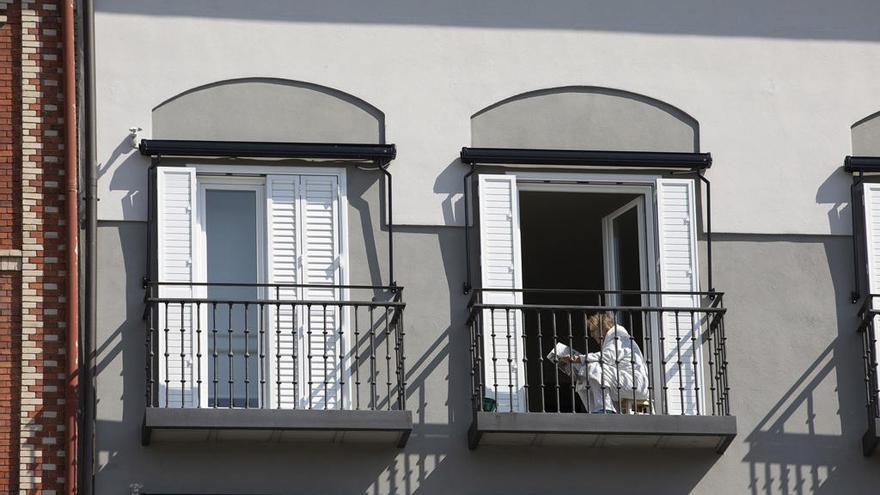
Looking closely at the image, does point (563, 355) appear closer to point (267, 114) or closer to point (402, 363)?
point (402, 363)

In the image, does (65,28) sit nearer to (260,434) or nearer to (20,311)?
(20,311)

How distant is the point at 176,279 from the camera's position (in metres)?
16.6

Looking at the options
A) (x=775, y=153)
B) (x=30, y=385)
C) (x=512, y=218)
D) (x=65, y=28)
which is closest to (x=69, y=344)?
(x=30, y=385)

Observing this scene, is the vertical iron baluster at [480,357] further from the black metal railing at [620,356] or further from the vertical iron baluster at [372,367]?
the vertical iron baluster at [372,367]

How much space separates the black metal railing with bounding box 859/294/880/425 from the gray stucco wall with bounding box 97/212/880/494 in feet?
0.33

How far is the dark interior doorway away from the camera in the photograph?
18.1 m

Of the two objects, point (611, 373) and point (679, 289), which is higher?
point (679, 289)

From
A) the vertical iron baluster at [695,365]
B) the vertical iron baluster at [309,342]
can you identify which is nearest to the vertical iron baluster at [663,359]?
the vertical iron baluster at [695,365]

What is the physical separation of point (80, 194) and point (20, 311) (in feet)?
3.73

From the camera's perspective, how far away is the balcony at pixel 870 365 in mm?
17100

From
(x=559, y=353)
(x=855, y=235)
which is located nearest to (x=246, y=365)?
(x=559, y=353)

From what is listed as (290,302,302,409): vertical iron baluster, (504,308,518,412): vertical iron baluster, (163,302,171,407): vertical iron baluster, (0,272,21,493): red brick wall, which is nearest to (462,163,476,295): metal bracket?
(504,308,518,412): vertical iron baluster

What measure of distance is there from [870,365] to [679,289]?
1821mm

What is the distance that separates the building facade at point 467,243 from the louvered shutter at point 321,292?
0.02 metres
